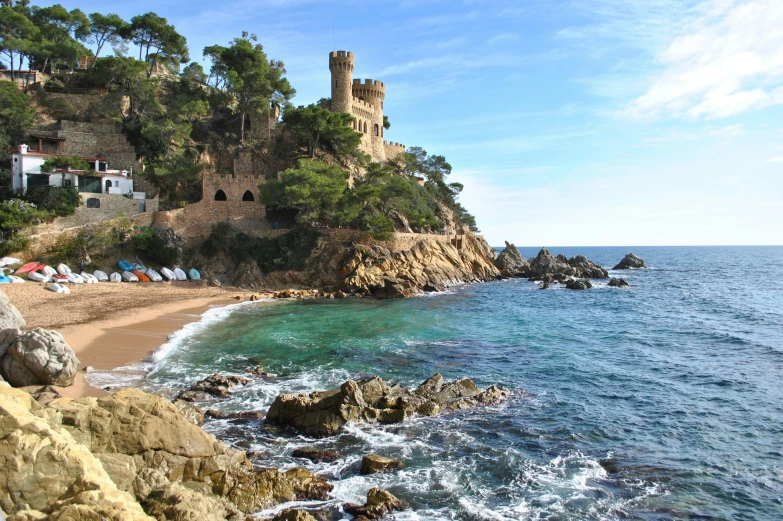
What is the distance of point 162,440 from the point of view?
28.0ft

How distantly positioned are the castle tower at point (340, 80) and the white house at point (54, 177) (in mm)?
23265

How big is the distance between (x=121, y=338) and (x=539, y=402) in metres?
15.0

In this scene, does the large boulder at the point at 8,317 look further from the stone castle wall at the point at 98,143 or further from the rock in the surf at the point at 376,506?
the stone castle wall at the point at 98,143

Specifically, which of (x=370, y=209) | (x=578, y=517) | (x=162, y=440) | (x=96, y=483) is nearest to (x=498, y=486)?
(x=578, y=517)

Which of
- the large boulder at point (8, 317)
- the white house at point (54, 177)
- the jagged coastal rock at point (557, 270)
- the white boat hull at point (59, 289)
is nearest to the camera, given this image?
the large boulder at point (8, 317)

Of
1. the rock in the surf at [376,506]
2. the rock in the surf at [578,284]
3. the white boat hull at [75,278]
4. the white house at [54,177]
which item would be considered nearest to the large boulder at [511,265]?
the rock in the surf at [578,284]

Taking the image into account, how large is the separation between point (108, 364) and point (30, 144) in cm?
3207

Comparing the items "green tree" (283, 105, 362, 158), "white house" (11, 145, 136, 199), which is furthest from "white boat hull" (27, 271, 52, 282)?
"green tree" (283, 105, 362, 158)

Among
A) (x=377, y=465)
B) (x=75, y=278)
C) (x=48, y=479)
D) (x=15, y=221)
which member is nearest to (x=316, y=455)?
(x=377, y=465)

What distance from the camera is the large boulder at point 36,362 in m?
12.3

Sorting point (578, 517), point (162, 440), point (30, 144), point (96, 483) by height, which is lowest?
point (578, 517)

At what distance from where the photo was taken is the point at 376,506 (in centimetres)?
834

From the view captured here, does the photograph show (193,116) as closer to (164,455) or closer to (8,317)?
(8,317)

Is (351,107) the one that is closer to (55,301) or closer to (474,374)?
(55,301)
